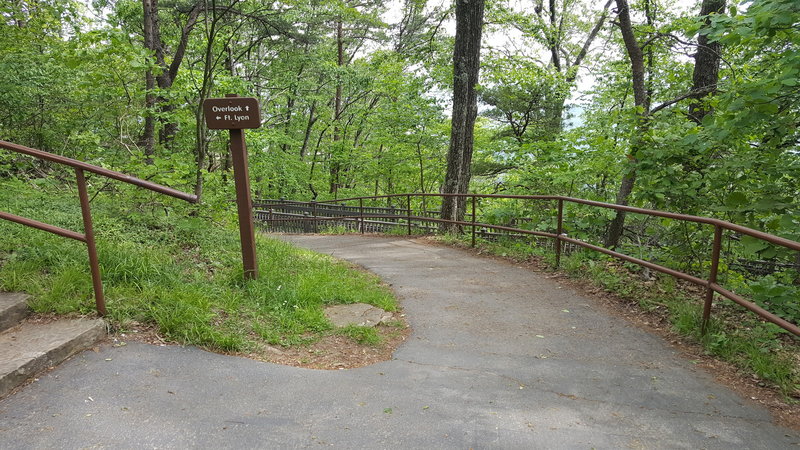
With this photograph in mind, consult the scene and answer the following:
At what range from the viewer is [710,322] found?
A: 4.19 metres

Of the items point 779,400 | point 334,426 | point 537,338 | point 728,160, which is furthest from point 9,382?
point 728,160

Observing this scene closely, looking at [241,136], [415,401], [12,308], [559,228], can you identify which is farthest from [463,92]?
[12,308]

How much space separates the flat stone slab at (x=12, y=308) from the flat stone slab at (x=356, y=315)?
2.39 meters

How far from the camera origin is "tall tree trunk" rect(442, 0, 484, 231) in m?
9.92

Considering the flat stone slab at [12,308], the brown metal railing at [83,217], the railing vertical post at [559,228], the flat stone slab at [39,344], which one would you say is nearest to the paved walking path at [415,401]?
the flat stone slab at [39,344]

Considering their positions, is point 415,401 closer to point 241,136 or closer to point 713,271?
point 713,271

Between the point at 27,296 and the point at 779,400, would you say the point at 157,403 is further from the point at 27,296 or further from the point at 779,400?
the point at 779,400

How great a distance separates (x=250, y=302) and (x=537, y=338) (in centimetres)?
274

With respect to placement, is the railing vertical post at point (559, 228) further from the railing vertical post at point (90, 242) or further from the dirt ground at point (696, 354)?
the railing vertical post at point (90, 242)

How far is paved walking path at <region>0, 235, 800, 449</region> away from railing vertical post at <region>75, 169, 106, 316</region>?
1.36ft

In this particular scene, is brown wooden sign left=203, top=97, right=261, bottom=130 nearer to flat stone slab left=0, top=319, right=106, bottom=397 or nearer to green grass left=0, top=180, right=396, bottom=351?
green grass left=0, top=180, right=396, bottom=351

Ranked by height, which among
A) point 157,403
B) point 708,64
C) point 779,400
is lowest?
point 779,400

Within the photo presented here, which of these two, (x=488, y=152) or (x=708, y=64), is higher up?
(x=708, y=64)

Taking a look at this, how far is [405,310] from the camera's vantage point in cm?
518
